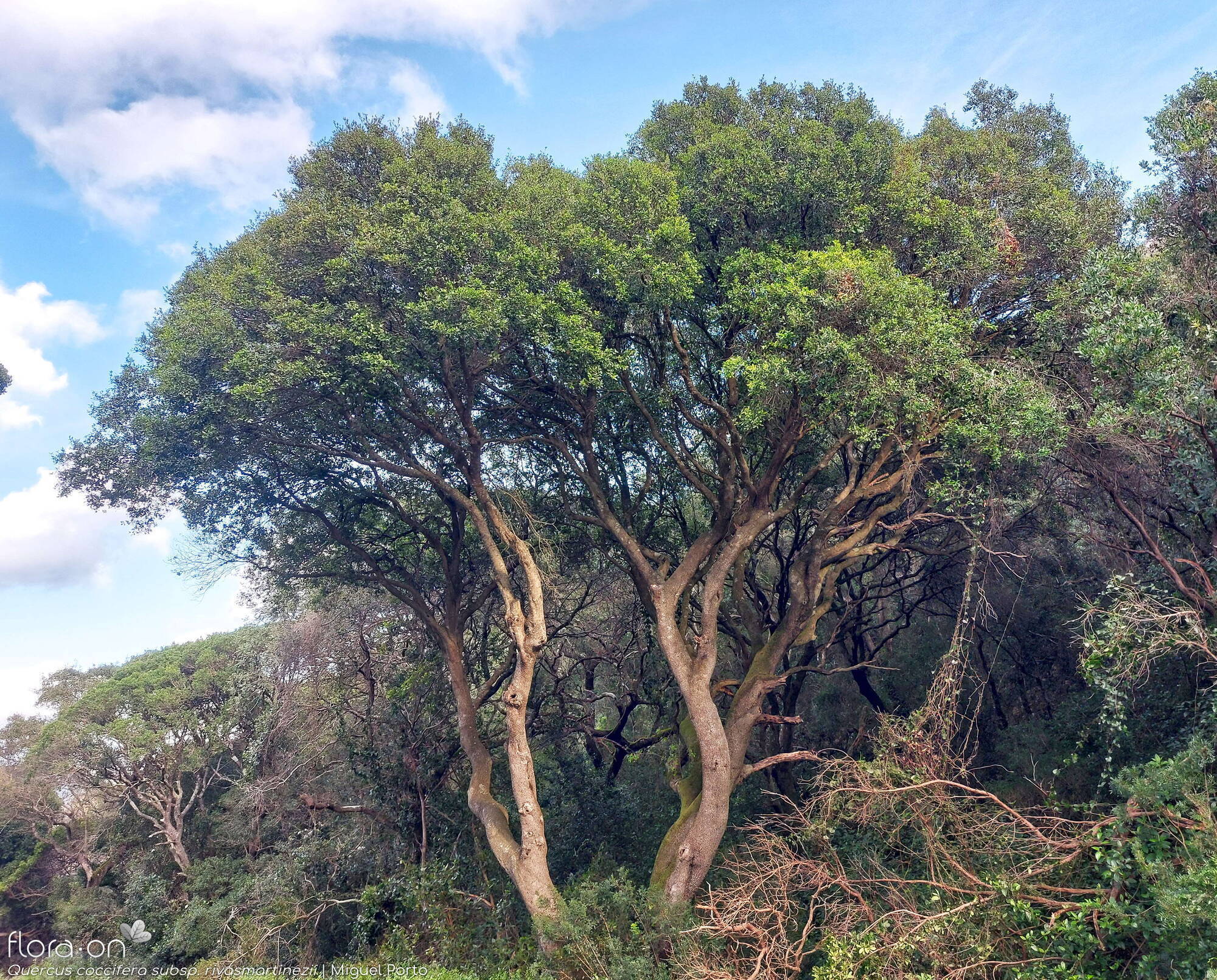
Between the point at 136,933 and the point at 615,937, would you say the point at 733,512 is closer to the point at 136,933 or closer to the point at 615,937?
the point at 615,937

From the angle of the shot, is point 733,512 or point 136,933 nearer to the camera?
point 733,512

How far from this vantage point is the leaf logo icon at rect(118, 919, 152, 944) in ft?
51.4

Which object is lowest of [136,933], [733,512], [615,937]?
[136,933]

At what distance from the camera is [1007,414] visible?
8.45m

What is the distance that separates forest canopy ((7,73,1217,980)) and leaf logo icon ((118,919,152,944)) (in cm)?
25

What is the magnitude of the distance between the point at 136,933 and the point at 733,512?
50.9 feet

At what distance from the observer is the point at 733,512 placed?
1108 centimetres

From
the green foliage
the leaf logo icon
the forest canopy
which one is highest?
the forest canopy

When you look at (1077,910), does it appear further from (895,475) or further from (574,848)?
(574,848)

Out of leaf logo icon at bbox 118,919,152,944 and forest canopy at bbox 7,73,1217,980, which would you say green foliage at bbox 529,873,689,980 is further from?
leaf logo icon at bbox 118,919,152,944

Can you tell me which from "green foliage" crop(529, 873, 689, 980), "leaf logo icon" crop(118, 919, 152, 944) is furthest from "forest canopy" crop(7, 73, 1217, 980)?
"leaf logo icon" crop(118, 919, 152, 944)

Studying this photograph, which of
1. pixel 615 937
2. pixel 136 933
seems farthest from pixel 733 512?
pixel 136 933

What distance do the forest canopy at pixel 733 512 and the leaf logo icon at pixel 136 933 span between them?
0.25m

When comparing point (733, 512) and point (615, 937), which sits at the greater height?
point (733, 512)
